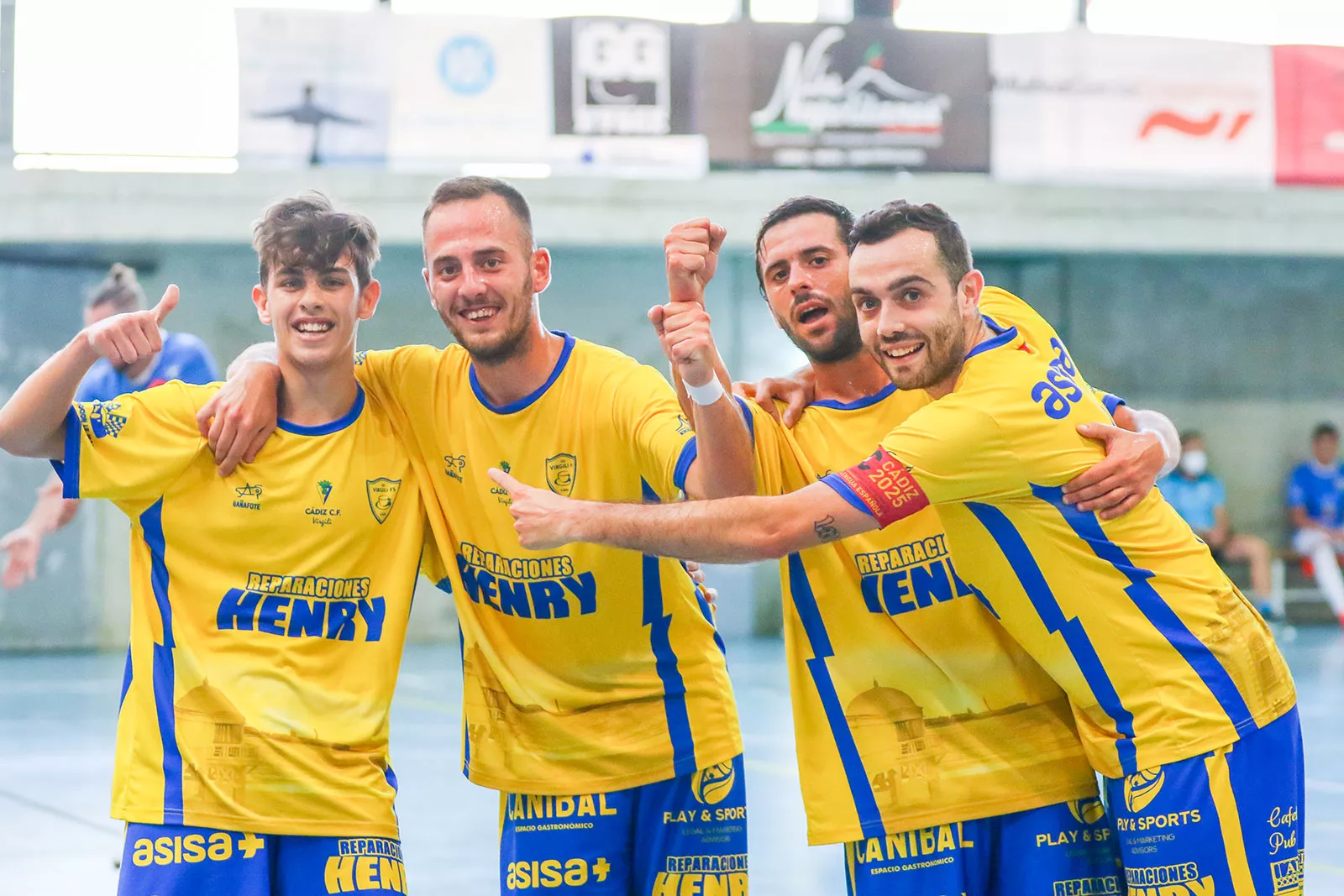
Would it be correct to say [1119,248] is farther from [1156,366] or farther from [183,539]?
[183,539]

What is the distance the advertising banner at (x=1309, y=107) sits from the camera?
15883mm

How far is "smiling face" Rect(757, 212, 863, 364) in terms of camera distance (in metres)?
3.88

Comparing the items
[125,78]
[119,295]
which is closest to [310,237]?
[119,295]

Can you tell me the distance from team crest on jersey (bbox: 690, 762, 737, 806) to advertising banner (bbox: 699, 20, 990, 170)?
1198 centimetres

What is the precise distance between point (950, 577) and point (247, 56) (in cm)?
1240

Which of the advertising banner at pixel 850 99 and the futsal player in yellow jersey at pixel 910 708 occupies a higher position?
the advertising banner at pixel 850 99

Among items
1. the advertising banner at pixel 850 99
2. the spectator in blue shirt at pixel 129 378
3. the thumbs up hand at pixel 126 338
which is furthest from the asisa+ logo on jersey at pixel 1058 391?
the advertising banner at pixel 850 99

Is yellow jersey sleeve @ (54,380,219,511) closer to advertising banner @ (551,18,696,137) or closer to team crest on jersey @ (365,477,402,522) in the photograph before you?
team crest on jersey @ (365,477,402,522)

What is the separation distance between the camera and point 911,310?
3.53 metres

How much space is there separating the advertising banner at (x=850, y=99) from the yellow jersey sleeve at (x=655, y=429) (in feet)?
38.6

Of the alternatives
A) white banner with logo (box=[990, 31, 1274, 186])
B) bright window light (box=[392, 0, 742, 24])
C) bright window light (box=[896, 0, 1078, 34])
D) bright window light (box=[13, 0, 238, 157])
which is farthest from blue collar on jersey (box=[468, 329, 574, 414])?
bright window light (box=[896, 0, 1078, 34])

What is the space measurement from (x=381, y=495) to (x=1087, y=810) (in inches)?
80.7

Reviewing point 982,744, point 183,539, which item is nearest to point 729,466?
point 982,744

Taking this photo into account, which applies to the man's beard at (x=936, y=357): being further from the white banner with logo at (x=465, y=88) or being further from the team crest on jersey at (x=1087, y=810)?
the white banner with logo at (x=465, y=88)
